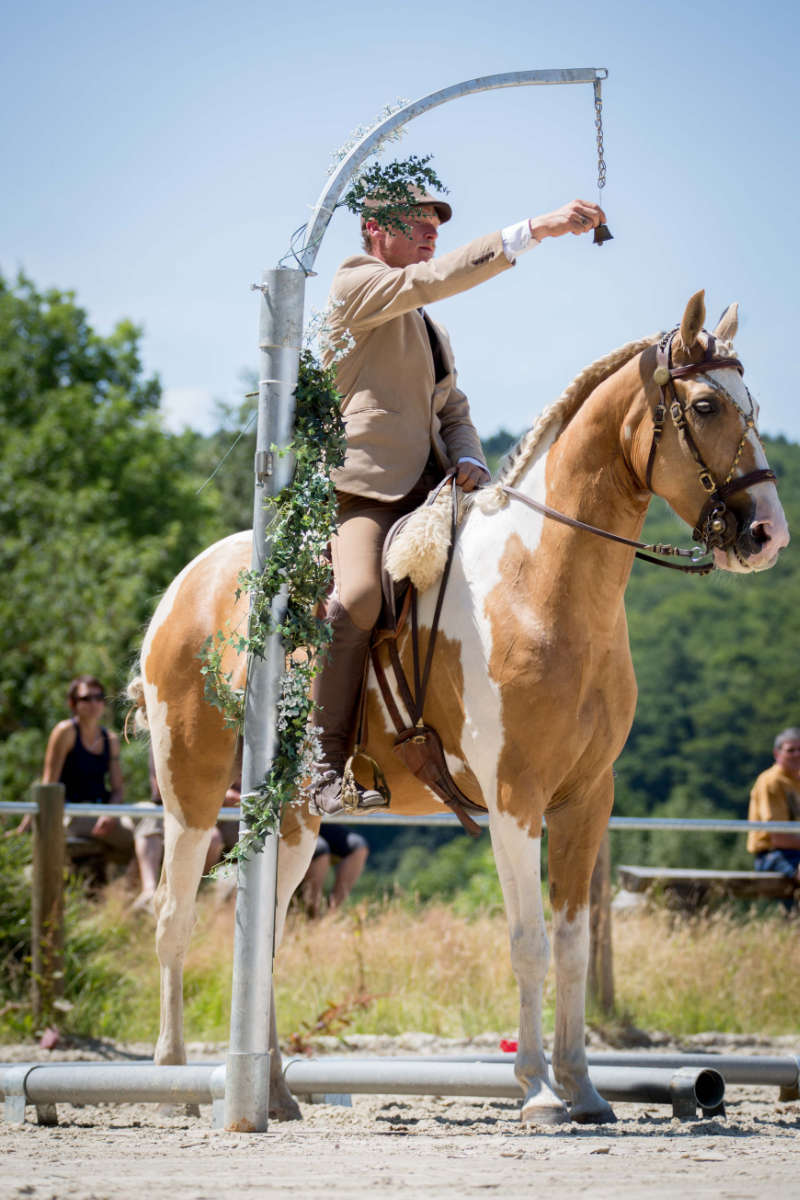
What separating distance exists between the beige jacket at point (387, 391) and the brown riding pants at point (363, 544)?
3.2 inches

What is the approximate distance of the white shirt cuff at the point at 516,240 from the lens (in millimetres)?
4680

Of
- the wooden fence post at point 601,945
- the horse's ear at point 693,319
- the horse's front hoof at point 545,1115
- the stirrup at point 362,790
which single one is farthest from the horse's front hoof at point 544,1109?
the wooden fence post at point 601,945

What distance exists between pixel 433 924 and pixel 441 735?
4.59 m

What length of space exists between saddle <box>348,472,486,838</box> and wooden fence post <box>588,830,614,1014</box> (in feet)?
11.8

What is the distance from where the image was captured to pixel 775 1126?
4.88 meters

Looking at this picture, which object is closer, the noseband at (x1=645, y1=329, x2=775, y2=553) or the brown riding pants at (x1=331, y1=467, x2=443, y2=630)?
the noseband at (x1=645, y1=329, x2=775, y2=553)

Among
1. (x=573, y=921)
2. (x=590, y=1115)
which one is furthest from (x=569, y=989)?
(x=590, y=1115)

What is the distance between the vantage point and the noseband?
4605mm

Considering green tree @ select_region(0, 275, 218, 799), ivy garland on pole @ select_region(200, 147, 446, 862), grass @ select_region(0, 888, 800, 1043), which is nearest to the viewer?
ivy garland on pole @ select_region(200, 147, 446, 862)

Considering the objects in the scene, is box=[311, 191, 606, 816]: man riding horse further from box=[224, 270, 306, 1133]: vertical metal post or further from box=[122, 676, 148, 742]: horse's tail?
box=[122, 676, 148, 742]: horse's tail

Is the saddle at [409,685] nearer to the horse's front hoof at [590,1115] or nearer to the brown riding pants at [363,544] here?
the brown riding pants at [363,544]

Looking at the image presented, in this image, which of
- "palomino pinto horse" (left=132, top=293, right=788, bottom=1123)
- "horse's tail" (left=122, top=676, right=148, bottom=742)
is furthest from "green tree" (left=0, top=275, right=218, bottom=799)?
→ "palomino pinto horse" (left=132, top=293, right=788, bottom=1123)

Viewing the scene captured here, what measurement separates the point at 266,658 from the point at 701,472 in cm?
168

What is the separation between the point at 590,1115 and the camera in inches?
194
